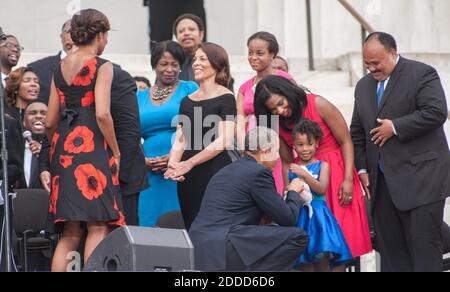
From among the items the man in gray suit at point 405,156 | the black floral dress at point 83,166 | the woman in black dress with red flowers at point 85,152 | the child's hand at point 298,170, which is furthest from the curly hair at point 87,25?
the man in gray suit at point 405,156

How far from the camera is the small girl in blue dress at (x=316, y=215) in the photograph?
9133mm

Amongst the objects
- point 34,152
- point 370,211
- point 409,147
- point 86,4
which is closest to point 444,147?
point 409,147

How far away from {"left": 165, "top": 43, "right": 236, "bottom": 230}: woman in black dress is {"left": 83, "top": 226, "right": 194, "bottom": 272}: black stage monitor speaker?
1618mm

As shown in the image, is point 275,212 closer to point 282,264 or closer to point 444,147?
point 282,264

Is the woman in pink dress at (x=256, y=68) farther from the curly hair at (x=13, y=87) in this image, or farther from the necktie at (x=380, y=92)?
the curly hair at (x=13, y=87)

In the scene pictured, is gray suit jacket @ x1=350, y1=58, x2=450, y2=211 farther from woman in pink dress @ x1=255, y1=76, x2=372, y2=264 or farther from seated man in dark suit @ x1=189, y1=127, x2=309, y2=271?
seated man in dark suit @ x1=189, y1=127, x2=309, y2=271

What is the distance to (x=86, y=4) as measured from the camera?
15289 millimetres

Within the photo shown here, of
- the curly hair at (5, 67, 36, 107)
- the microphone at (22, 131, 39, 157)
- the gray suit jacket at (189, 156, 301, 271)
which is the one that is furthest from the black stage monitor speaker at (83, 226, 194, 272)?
the curly hair at (5, 67, 36, 107)

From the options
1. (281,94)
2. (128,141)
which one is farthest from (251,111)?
(128,141)

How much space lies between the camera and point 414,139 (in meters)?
9.20

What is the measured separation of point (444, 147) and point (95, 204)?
230 cm

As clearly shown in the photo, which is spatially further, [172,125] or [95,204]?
[172,125]

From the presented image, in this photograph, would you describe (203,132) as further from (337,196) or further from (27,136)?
(27,136)

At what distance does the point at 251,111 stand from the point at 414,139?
48.9 inches
